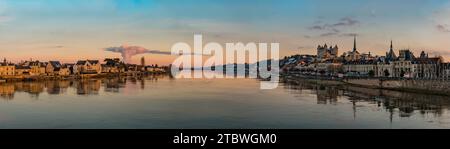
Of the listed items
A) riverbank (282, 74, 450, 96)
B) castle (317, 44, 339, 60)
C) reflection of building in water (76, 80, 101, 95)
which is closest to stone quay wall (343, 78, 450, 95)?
riverbank (282, 74, 450, 96)

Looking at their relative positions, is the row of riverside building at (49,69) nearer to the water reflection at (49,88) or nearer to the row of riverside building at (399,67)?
the water reflection at (49,88)

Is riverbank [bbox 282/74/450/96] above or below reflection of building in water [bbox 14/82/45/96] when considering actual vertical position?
above

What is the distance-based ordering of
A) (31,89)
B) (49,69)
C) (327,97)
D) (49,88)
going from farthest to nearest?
(49,69) < (49,88) < (31,89) < (327,97)

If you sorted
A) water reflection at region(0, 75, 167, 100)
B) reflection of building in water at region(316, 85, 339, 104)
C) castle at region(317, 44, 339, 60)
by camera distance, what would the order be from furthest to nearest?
castle at region(317, 44, 339, 60)
water reflection at region(0, 75, 167, 100)
reflection of building in water at region(316, 85, 339, 104)

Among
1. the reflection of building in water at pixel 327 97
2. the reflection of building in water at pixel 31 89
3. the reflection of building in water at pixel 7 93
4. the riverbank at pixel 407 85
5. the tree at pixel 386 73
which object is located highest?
the tree at pixel 386 73

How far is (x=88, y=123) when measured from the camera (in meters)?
6.73

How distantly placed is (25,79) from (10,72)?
2.38 metres

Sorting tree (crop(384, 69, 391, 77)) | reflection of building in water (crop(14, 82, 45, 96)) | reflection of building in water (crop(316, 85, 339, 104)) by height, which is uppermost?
tree (crop(384, 69, 391, 77))

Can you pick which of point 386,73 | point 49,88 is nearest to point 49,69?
point 49,88

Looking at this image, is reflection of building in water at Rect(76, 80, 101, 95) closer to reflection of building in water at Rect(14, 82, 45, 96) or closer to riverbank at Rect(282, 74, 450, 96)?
reflection of building in water at Rect(14, 82, 45, 96)

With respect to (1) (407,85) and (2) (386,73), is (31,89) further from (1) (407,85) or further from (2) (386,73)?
(2) (386,73)

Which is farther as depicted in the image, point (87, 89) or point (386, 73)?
point (386, 73)

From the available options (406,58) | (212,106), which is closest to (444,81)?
(212,106)

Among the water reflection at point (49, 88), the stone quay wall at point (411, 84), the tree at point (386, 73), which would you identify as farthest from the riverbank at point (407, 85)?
the water reflection at point (49, 88)
